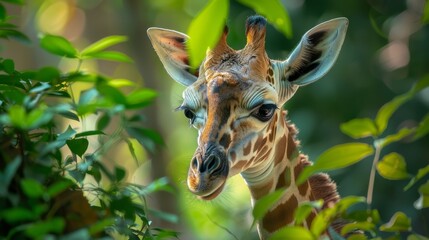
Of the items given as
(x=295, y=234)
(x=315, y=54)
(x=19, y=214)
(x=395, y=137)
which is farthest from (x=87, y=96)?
(x=315, y=54)

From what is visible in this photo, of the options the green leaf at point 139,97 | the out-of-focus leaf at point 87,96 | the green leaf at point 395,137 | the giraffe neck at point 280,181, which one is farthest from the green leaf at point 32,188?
the giraffe neck at point 280,181

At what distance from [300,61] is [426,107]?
18.5 feet

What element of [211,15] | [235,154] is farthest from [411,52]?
[211,15]

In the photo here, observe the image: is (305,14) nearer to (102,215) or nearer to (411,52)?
(411,52)

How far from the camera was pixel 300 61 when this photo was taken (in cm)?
419

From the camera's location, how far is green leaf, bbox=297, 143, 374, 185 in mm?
2322

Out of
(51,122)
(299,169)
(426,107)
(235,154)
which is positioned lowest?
(426,107)

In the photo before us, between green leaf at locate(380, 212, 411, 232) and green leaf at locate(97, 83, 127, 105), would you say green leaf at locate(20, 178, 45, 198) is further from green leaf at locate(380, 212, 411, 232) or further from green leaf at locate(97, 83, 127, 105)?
green leaf at locate(380, 212, 411, 232)

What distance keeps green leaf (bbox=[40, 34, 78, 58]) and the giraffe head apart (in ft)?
2.85

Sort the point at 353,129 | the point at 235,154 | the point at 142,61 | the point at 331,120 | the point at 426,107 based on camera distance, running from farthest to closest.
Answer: the point at 142,61 < the point at 331,120 < the point at 426,107 < the point at 235,154 < the point at 353,129

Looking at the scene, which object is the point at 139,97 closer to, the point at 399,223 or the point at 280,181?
the point at 399,223

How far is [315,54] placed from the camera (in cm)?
418

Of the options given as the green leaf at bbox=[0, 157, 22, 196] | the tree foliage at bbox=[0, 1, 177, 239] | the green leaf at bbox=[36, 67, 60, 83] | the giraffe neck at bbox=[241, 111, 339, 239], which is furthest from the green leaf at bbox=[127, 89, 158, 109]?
the giraffe neck at bbox=[241, 111, 339, 239]

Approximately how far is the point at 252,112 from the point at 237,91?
11 cm
